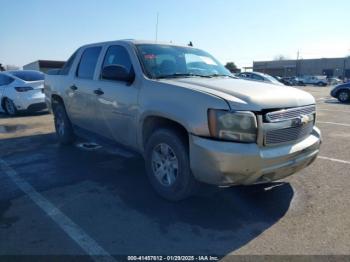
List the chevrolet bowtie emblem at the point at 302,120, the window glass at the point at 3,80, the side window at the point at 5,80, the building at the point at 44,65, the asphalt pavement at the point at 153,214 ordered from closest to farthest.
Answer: the asphalt pavement at the point at 153,214
the chevrolet bowtie emblem at the point at 302,120
the side window at the point at 5,80
the window glass at the point at 3,80
the building at the point at 44,65

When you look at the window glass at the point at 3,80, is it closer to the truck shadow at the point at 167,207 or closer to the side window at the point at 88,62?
the truck shadow at the point at 167,207

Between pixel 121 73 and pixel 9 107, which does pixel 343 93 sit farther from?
pixel 121 73

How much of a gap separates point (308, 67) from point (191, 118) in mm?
88065

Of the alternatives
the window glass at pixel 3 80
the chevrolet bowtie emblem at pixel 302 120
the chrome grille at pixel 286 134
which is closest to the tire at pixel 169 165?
the chrome grille at pixel 286 134

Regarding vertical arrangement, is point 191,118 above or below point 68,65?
below

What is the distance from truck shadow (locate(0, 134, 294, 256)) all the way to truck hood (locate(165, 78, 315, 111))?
120 cm

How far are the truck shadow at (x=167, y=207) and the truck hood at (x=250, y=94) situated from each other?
120 centimetres

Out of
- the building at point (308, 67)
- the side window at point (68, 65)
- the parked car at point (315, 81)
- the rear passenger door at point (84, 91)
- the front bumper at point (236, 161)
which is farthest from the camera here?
the building at point (308, 67)

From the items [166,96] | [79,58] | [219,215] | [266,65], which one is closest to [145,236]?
[219,215]

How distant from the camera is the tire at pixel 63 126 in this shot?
6.67m

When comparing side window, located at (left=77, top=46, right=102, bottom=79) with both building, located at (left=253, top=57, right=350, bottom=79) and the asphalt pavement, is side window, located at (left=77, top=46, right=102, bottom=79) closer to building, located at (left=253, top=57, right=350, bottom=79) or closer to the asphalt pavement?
the asphalt pavement

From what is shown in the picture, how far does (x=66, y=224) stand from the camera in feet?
11.6

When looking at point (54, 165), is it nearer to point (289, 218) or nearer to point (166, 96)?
point (166, 96)

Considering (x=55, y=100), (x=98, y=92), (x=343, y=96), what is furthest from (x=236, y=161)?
(x=343, y=96)
